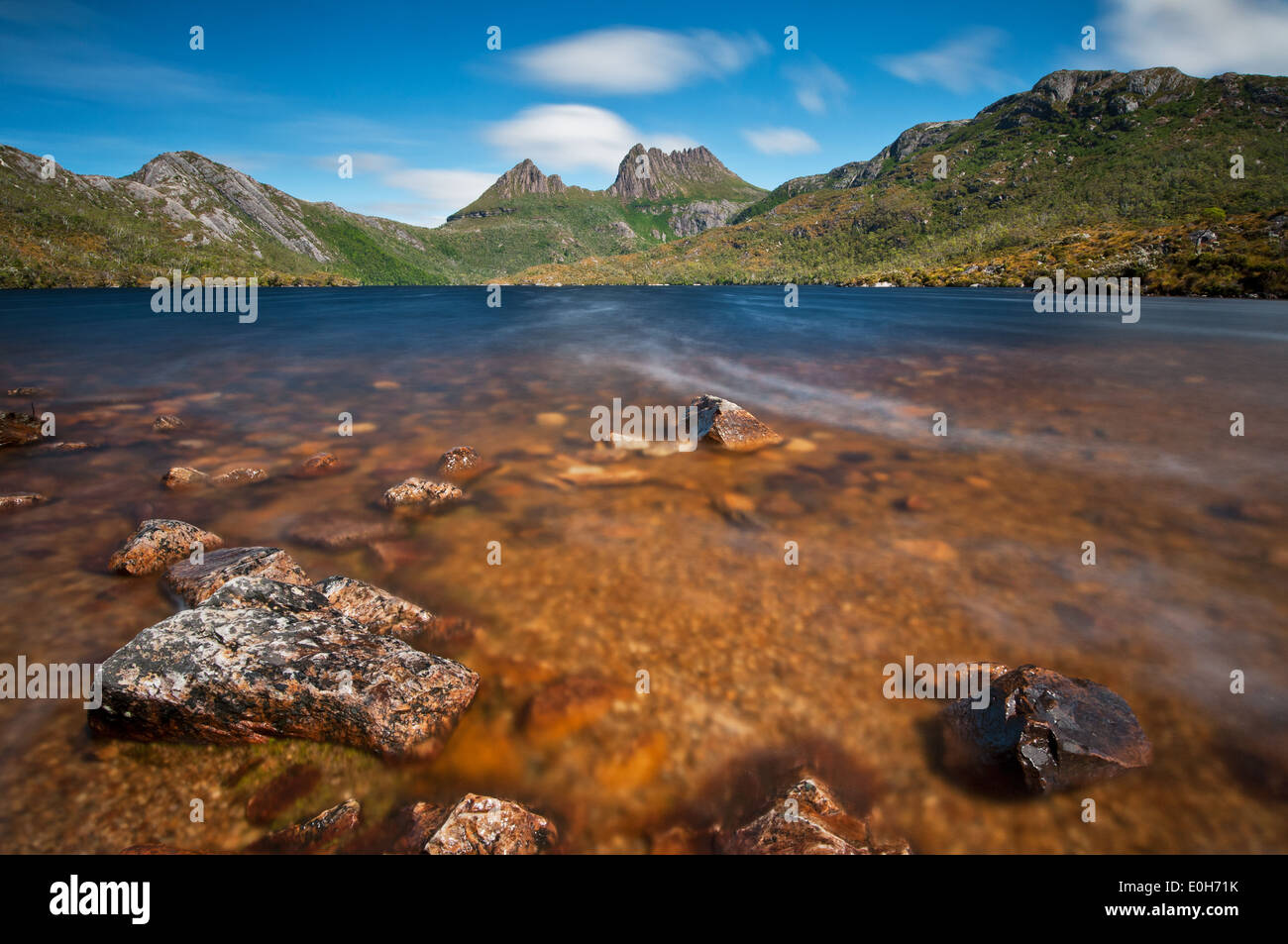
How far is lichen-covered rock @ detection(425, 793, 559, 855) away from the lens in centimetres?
418

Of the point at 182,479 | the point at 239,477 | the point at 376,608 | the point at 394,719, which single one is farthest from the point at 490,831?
the point at 182,479

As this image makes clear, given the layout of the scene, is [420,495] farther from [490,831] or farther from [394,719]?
[490,831]

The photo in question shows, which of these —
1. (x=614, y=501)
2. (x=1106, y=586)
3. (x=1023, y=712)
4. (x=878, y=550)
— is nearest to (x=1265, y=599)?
(x=1106, y=586)

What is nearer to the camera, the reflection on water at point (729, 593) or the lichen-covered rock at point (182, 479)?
the reflection on water at point (729, 593)

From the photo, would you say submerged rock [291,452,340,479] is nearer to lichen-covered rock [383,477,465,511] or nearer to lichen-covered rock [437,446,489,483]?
lichen-covered rock [437,446,489,483]

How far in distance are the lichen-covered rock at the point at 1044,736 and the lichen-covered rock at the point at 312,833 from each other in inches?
229

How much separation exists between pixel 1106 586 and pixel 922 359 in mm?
23679

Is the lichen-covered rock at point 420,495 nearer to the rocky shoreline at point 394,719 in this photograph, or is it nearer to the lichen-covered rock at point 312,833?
the rocky shoreline at point 394,719

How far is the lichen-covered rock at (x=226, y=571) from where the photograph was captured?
274 inches

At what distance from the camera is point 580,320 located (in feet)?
183

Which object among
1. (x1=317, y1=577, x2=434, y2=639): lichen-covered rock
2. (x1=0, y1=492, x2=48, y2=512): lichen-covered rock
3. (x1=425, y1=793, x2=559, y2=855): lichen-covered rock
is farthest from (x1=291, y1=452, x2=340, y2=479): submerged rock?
(x1=425, y1=793, x2=559, y2=855): lichen-covered rock

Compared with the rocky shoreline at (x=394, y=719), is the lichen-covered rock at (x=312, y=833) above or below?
below

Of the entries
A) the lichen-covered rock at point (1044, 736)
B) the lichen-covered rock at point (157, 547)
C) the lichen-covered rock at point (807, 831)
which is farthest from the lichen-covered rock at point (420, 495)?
the lichen-covered rock at point (1044, 736)
